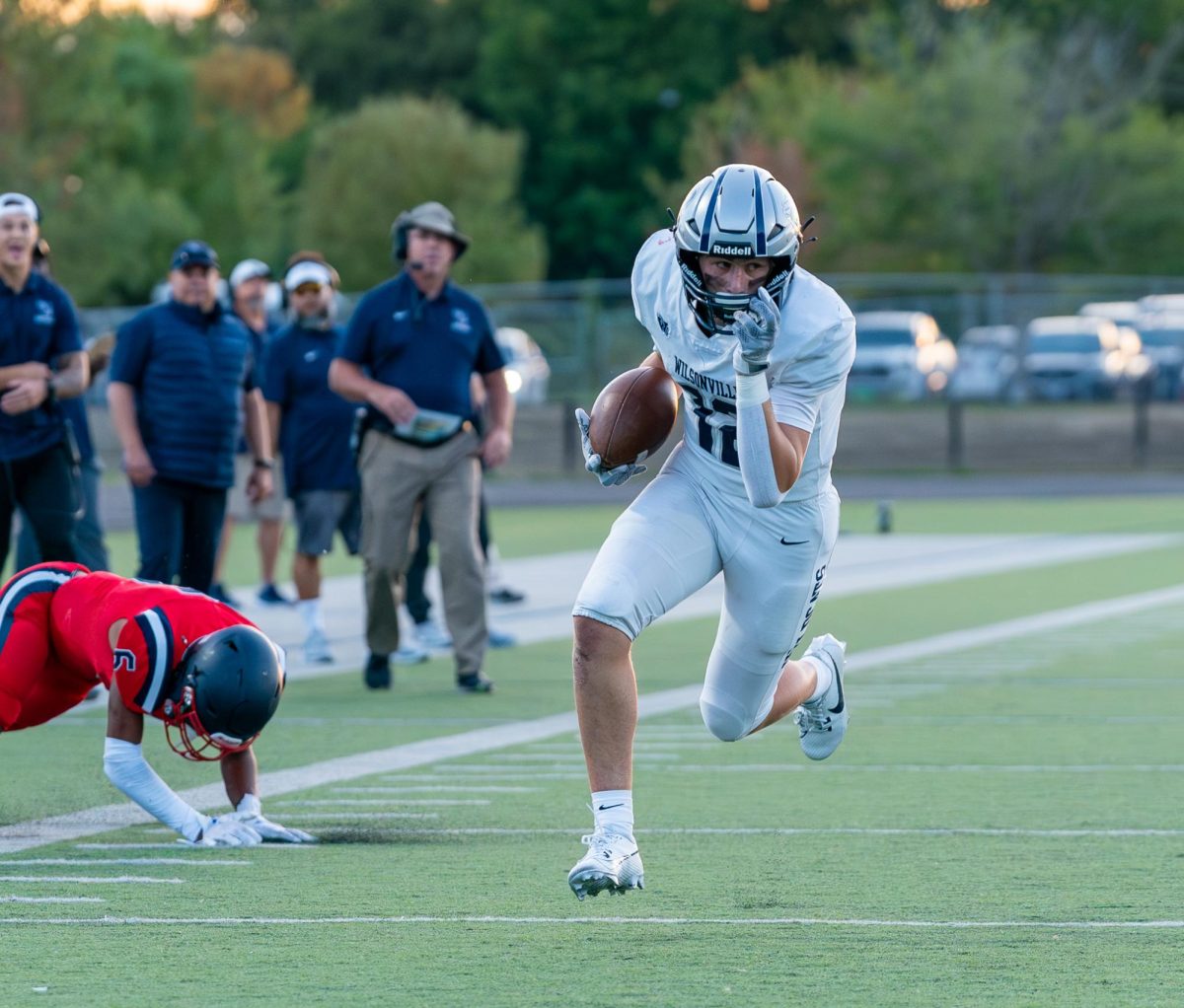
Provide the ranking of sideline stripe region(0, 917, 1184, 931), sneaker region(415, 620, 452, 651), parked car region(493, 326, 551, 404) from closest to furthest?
sideline stripe region(0, 917, 1184, 931), sneaker region(415, 620, 452, 651), parked car region(493, 326, 551, 404)

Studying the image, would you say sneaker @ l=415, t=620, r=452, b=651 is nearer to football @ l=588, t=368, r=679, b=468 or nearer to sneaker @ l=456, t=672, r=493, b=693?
sneaker @ l=456, t=672, r=493, b=693

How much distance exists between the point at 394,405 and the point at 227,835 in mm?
3725

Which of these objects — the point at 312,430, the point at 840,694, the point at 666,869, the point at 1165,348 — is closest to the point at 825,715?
the point at 840,694

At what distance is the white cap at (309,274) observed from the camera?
38.4ft

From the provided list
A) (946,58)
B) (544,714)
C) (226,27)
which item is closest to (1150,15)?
(946,58)

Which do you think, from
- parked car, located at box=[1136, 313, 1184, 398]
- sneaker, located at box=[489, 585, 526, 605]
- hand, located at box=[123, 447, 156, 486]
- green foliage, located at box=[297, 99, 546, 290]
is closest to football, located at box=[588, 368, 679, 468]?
hand, located at box=[123, 447, 156, 486]

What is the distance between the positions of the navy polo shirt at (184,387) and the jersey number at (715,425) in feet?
13.4

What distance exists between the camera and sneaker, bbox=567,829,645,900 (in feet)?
17.4

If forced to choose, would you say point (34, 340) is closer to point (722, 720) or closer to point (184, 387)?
point (184, 387)

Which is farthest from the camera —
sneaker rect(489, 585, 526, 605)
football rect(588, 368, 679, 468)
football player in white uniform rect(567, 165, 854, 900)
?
sneaker rect(489, 585, 526, 605)

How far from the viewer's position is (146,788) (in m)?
6.31

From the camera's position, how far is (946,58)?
144 feet

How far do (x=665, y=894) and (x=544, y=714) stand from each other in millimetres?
3824

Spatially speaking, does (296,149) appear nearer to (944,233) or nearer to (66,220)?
(66,220)
